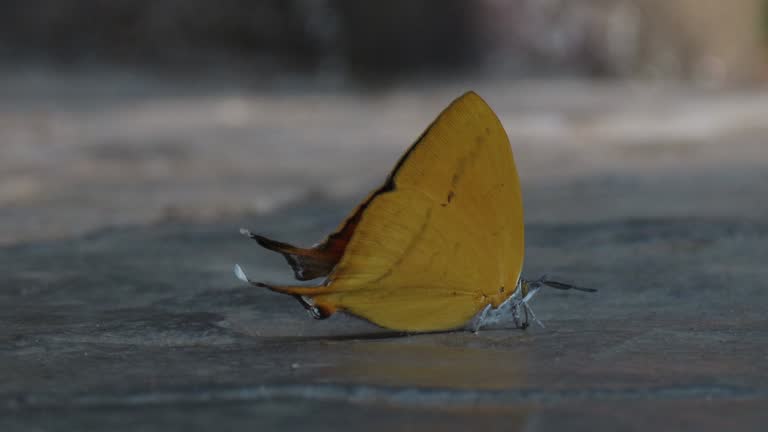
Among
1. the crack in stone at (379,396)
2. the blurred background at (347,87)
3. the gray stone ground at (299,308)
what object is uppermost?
the blurred background at (347,87)

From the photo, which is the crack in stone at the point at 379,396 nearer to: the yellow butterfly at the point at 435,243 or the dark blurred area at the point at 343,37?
the yellow butterfly at the point at 435,243

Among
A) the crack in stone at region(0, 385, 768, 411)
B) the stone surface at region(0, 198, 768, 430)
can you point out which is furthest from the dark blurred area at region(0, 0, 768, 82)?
the crack in stone at region(0, 385, 768, 411)

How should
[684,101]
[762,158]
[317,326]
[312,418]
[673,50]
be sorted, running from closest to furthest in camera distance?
[312,418] → [317,326] → [762,158] → [684,101] → [673,50]

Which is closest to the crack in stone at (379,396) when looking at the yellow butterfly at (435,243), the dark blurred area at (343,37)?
the yellow butterfly at (435,243)

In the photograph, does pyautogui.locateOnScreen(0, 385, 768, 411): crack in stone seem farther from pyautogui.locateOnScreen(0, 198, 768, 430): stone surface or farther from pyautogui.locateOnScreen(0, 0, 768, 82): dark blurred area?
pyautogui.locateOnScreen(0, 0, 768, 82): dark blurred area

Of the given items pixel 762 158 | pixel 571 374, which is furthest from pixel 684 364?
pixel 762 158

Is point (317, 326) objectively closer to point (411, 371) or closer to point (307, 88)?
point (411, 371)

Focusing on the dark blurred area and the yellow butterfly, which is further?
the dark blurred area
